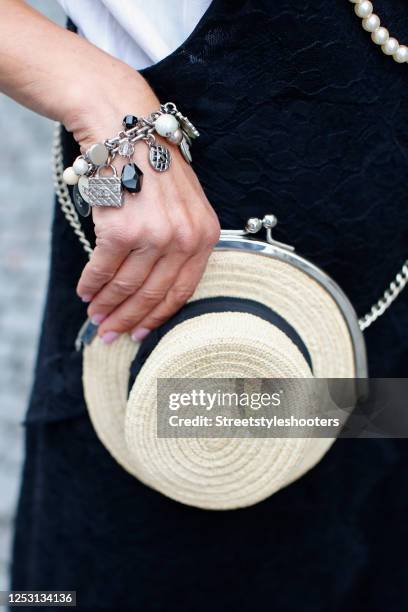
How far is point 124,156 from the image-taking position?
802 mm

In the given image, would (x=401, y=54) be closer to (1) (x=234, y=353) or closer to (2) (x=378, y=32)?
(2) (x=378, y=32)

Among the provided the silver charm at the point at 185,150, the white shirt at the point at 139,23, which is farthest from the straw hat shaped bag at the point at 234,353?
the white shirt at the point at 139,23

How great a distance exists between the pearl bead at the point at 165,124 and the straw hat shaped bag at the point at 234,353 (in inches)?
6.4

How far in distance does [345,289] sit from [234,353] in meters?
0.26

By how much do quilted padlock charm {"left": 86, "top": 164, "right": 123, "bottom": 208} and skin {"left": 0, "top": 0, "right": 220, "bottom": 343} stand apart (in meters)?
0.01

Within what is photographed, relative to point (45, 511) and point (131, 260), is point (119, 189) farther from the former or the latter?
point (45, 511)

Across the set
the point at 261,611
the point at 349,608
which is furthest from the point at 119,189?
the point at 349,608

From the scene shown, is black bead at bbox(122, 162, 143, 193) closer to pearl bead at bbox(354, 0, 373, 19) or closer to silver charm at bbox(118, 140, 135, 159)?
silver charm at bbox(118, 140, 135, 159)

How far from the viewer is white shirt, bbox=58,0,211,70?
2.80 ft

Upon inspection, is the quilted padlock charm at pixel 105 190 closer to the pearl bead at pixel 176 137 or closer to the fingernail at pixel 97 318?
the pearl bead at pixel 176 137

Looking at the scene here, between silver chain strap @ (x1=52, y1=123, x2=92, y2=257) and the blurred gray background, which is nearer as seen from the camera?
silver chain strap @ (x1=52, y1=123, x2=92, y2=257)

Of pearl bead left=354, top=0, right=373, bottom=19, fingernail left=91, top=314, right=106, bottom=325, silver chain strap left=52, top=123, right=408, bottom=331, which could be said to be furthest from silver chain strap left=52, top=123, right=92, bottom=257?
pearl bead left=354, top=0, right=373, bottom=19

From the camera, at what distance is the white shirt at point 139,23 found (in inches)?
33.6

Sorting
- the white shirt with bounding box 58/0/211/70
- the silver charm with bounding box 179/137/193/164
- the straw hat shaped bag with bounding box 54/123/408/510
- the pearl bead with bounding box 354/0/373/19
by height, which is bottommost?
the straw hat shaped bag with bounding box 54/123/408/510
